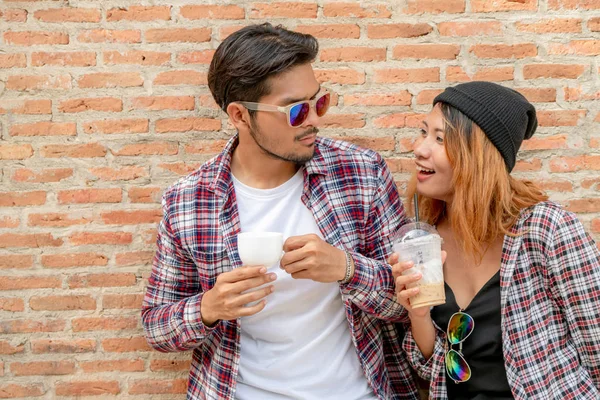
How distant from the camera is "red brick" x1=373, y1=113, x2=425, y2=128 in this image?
274 cm

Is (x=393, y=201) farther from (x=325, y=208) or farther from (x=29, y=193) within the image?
(x=29, y=193)

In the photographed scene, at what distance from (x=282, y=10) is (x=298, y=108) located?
24.6 inches

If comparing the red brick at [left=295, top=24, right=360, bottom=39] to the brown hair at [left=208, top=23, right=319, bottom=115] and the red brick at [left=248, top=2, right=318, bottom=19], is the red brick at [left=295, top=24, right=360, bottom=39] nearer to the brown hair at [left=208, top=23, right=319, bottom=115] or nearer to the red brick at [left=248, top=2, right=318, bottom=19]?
the red brick at [left=248, top=2, right=318, bottom=19]

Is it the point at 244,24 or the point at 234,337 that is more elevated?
the point at 244,24

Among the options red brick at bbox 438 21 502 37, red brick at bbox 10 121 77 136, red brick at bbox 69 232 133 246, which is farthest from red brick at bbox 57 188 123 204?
red brick at bbox 438 21 502 37

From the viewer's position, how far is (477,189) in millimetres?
2203

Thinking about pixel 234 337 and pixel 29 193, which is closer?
pixel 234 337

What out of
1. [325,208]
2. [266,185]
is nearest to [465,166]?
[325,208]

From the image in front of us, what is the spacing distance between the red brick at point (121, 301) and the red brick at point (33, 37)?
1115mm

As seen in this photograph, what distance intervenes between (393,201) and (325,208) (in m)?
0.28

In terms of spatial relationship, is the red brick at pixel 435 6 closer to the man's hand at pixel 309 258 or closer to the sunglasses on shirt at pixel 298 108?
the sunglasses on shirt at pixel 298 108

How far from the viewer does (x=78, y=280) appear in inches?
108

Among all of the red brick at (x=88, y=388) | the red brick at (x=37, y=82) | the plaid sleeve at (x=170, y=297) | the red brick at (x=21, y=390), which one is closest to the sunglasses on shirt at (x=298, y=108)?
the plaid sleeve at (x=170, y=297)

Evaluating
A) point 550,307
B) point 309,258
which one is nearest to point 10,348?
point 309,258
